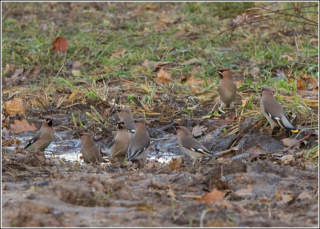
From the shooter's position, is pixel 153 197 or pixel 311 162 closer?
pixel 153 197

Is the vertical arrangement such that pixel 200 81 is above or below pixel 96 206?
below

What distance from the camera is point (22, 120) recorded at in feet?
26.4

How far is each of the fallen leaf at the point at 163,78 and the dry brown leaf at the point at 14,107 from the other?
7.21 feet

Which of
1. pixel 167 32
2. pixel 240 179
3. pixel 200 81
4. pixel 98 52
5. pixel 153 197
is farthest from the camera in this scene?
pixel 167 32

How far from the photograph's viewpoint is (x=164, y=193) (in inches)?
172

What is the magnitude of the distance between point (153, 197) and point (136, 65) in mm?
6163

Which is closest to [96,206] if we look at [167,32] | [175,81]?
[175,81]

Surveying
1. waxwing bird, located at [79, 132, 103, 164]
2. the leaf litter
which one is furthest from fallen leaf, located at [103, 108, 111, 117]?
waxwing bird, located at [79, 132, 103, 164]

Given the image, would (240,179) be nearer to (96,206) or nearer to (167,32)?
(96,206)

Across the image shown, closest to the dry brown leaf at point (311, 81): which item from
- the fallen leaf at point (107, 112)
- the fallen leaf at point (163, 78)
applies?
the fallen leaf at point (163, 78)

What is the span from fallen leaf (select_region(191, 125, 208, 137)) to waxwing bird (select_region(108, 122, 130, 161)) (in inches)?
37.1

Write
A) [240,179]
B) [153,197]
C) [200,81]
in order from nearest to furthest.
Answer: [153,197] → [240,179] → [200,81]

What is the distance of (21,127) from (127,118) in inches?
59.4

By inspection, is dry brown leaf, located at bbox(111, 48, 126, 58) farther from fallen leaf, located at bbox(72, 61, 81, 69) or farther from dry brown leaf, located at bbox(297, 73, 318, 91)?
dry brown leaf, located at bbox(297, 73, 318, 91)
